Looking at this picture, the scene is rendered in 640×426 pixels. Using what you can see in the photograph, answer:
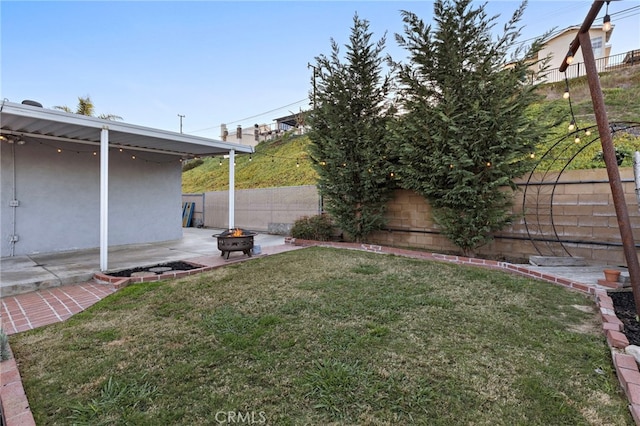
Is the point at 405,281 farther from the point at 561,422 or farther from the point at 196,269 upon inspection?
the point at 196,269

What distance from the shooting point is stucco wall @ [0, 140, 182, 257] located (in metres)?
6.62

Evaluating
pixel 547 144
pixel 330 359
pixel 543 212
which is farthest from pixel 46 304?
pixel 547 144

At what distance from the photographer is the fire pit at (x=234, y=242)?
591 centimetres

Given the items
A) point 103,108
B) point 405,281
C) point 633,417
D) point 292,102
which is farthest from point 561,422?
point 292,102

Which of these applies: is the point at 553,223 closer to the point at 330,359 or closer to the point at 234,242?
the point at 330,359

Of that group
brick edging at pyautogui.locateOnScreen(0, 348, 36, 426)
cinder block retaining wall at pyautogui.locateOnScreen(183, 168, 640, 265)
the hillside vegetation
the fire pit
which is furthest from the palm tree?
brick edging at pyautogui.locateOnScreen(0, 348, 36, 426)

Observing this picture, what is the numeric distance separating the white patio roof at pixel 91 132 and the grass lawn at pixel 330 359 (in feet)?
10.3

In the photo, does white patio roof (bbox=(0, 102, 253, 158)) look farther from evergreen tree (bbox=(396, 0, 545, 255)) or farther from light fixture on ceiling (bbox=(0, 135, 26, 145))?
evergreen tree (bbox=(396, 0, 545, 255))

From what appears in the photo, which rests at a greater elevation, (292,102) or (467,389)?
(292,102)

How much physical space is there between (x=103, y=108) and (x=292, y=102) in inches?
454

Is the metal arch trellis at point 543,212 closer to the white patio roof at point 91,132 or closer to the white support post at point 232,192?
the white support post at point 232,192

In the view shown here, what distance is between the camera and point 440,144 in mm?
5582

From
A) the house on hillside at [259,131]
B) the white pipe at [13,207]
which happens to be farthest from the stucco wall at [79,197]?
the house on hillside at [259,131]

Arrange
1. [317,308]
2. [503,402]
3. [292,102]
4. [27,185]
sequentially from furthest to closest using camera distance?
1. [292,102]
2. [27,185]
3. [317,308]
4. [503,402]
